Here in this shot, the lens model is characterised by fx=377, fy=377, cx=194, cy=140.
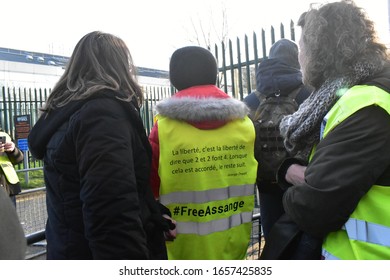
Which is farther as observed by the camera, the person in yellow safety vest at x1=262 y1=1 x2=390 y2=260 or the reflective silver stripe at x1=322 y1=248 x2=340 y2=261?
the reflective silver stripe at x1=322 y1=248 x2=340 y2=261

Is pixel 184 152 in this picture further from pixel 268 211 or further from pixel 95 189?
pixel 268 211

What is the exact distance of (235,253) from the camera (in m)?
2.05

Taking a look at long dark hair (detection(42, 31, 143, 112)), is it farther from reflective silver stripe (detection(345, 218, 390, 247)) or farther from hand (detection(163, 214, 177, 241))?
reflective silver stripe (detection(345, 218, 390, 247))

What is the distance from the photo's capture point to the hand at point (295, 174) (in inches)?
61.8

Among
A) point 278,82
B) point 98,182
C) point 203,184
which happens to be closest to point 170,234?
point 203,184

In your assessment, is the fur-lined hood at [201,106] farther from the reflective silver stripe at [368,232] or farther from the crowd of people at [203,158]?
the reflective silver stripe at [368,232]

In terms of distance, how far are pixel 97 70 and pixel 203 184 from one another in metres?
0.76

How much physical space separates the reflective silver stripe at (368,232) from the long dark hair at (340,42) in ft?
1.89

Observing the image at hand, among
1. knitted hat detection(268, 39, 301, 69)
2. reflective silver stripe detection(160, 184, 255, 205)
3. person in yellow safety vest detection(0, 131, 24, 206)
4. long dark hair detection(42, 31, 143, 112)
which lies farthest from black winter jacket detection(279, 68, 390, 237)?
person in yellow safety vest detection(0, 131, 24, 206)

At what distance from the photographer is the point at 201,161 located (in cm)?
192

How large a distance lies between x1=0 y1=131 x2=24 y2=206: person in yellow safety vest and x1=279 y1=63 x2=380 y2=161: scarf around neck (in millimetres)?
3805

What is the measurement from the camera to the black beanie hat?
2.00 metres

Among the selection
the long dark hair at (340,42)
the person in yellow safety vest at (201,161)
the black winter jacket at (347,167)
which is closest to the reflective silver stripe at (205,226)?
the person in yellow safety vest at (201,161)
